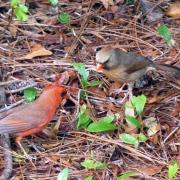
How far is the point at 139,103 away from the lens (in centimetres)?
491

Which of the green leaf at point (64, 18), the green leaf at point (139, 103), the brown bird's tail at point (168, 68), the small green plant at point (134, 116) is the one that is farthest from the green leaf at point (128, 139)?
the green leaf at point (64, 18)

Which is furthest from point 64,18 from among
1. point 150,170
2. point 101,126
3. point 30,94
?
point 150,170

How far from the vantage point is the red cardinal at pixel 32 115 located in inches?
177

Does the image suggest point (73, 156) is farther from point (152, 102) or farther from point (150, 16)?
point (150, 16)

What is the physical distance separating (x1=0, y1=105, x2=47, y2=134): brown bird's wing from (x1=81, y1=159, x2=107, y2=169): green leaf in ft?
1.51

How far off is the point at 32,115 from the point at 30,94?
1.75ft

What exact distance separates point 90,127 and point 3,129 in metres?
0.70

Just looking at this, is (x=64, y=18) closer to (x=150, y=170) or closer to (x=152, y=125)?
(x=152, y=125)

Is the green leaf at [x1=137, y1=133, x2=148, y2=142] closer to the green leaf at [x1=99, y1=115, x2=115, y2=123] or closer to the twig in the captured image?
the green leaf at [x1=99, y1=115, x2=115, y2=123]

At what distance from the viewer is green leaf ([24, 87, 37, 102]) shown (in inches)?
199

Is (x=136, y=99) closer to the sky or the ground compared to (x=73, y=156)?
closer to the sky

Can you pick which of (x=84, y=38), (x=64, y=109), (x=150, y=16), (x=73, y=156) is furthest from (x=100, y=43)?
(x=73, y=156)

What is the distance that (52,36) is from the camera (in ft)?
19.6

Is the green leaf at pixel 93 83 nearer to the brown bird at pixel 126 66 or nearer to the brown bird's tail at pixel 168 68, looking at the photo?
the brown bird at pixel 126 66
